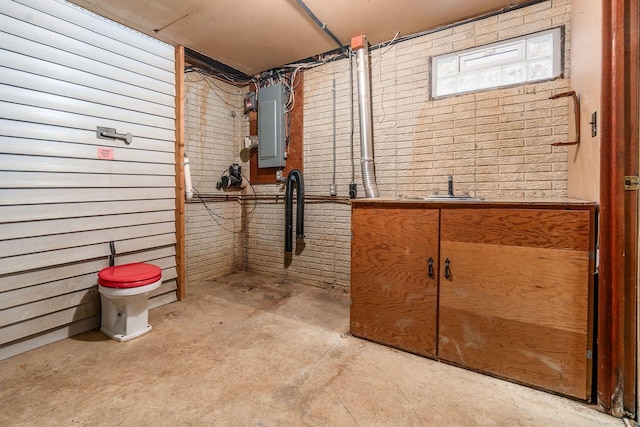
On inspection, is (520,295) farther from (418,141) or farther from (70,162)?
(70,162)

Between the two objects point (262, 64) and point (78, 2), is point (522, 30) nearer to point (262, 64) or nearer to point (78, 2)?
point (262, 64)

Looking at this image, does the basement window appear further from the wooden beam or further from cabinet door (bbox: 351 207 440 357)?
the wooden beam

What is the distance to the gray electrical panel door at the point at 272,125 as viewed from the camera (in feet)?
12.1

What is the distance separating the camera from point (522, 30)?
2.46m

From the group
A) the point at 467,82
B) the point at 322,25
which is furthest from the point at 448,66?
the point at 322,25

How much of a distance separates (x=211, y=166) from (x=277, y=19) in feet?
6.38

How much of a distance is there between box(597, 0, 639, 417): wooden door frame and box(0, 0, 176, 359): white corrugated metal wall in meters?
3.30

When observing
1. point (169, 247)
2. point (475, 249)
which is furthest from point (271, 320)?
Result: point (475, 249)

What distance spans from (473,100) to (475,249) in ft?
5.08

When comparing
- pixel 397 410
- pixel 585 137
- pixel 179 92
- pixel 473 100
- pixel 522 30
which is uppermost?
pixel 522 30

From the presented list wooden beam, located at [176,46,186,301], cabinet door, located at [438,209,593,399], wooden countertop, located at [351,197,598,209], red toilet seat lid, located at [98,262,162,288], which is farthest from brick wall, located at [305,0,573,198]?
red toilet seat lid, located at [98,262,162,288]

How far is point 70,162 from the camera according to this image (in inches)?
90.4

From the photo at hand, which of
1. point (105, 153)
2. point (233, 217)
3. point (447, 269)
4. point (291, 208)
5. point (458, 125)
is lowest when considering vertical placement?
point (447, 269)

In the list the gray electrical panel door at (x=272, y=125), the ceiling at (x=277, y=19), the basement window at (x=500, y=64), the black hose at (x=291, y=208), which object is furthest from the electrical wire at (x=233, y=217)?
the basement window at (x=500, y=64)
